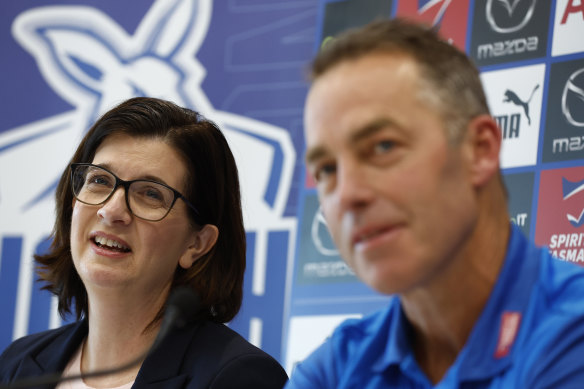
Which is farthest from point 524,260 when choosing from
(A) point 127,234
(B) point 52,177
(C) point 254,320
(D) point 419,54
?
(B) point 52,177

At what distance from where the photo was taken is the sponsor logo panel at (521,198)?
2.96 meters

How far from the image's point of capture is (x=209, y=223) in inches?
106

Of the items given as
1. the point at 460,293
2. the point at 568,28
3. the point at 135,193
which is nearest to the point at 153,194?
the point at 135,193

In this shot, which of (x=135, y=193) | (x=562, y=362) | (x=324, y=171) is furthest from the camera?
(x=135, y=193)

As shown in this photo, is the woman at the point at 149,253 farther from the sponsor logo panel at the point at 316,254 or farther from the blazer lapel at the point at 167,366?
the sponsor logo panel at the point at 316,254

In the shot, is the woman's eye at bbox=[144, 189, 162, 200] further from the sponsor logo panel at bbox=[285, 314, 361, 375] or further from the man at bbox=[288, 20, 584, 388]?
the man at bbox=[288, 20, 584, 388]

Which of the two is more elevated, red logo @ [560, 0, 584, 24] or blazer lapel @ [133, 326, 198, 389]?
red logo @ [560, 0, 584, 24]

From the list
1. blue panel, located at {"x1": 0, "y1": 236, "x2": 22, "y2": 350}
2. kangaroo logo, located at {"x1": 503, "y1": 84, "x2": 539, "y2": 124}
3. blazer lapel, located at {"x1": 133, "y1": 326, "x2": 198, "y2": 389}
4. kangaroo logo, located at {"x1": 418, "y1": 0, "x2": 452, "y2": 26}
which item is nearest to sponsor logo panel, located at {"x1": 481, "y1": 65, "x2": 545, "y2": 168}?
kangaroo logo, located at {"x1": 503, "y1": 84, "x2": 539, "y2": 124}

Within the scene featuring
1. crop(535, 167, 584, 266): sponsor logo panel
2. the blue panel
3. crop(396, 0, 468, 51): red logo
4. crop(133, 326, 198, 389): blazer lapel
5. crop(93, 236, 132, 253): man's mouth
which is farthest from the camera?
the blue panel

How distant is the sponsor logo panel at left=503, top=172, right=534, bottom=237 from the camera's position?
9.72ft

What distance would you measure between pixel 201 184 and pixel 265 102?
3.64 ft

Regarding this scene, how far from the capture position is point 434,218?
4.52ft

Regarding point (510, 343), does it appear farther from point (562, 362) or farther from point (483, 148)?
point (483, 148)

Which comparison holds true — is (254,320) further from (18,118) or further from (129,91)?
(18,118)
